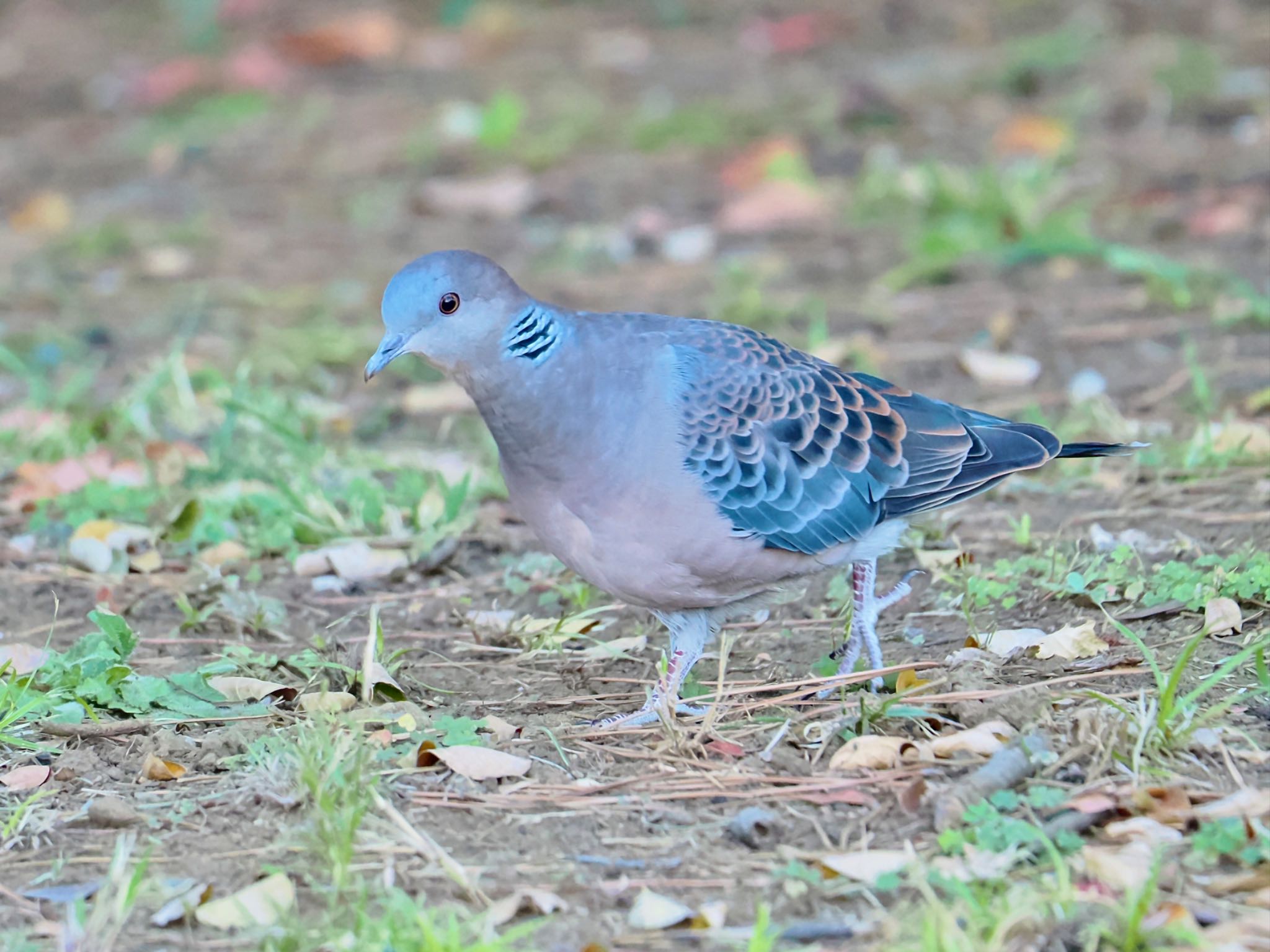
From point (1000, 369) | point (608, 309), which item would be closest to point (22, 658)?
point (608, 309)

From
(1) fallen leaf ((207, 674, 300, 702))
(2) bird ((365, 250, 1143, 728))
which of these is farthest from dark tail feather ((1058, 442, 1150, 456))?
(1) fallen leaf ((207, 674, 300, 702))

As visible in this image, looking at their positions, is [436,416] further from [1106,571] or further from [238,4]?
[238,4]

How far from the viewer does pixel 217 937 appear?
8.36 ft

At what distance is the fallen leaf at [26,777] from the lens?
120 inches

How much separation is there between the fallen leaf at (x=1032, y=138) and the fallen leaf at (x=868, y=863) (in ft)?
18.1

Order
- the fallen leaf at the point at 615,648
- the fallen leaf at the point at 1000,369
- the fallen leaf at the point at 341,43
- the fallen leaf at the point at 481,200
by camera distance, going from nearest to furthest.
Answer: the fallen leaf at the point at 615,648 → the fallen leaf at the point at 1000,369 → the fallen leaf at the point at 481,200 → the fallen leaf at the point at 341,43

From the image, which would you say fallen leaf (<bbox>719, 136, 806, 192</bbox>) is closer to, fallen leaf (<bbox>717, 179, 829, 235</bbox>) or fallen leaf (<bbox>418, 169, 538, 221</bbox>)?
fallen leaf (<bbox>717, 179, 829, 235</bbox>)

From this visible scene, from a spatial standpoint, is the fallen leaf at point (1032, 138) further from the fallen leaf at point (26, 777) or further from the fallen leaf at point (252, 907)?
the fallen leaf at point (252, 907)

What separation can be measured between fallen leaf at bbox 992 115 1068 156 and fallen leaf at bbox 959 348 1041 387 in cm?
243

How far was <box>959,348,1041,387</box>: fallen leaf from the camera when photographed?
212 inches

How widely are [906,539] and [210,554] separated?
1934 mm

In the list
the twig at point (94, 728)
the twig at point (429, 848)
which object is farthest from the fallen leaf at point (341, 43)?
the twig at point (429, 848)

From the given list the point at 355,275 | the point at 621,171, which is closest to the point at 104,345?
the point at 355,275

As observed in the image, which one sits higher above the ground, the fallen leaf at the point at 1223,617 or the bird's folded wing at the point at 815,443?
the bird's folded wing at the point at 815,443
